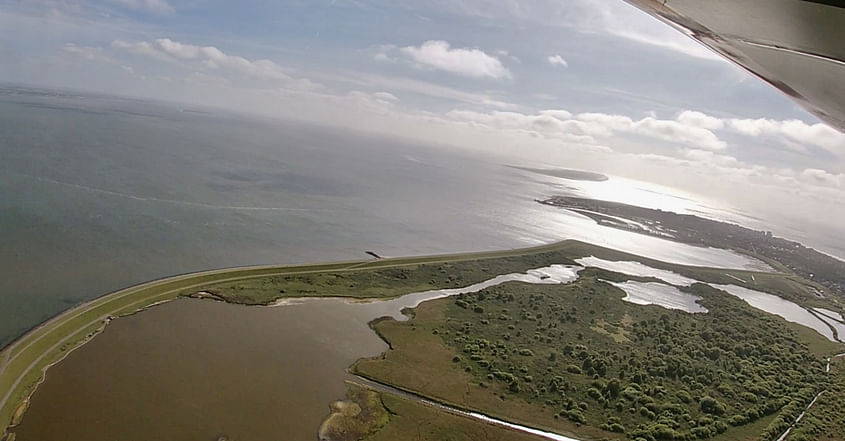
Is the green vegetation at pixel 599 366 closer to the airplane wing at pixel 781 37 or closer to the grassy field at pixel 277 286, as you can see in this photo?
the grassy field at pixel 277 286

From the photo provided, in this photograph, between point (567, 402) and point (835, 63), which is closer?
point (835, 63)

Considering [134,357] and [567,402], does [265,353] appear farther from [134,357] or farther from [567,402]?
[567,402]

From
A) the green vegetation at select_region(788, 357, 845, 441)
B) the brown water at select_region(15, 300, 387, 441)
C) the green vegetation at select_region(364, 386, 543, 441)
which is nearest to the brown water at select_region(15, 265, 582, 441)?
the brown water at select_region(15, 300, 387, 441)

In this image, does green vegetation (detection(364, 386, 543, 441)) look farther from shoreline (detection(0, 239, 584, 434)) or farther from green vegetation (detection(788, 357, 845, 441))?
green vegetation (detection(788, 357, 845, 441))

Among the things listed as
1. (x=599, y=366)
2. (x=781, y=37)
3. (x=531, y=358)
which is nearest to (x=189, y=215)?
(x=531, y=358)

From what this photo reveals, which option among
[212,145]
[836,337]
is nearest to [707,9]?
[836,337]

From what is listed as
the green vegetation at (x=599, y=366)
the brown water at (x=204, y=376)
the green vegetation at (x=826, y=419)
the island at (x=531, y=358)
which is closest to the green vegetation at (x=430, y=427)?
the island at (x=531, y=358)
